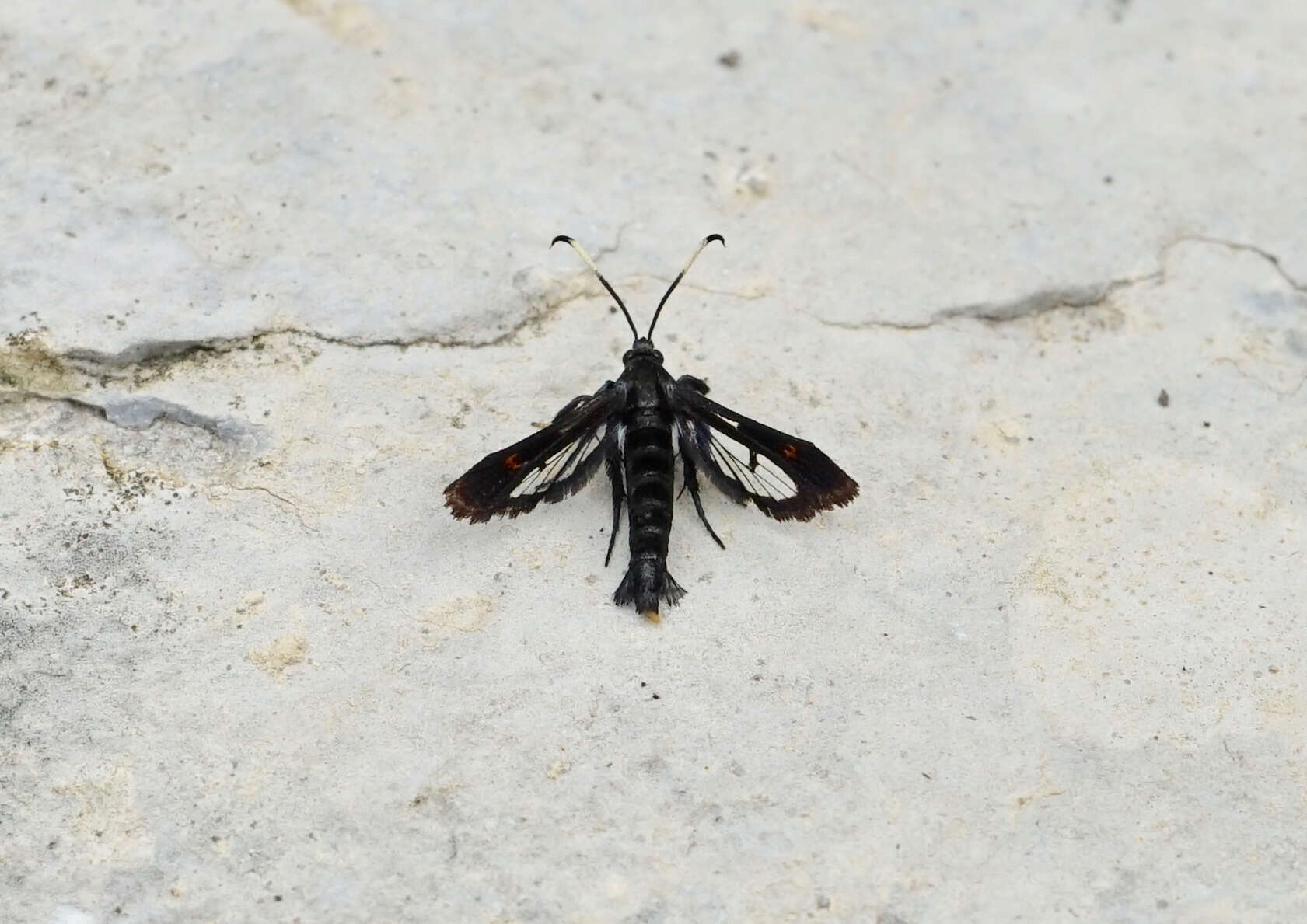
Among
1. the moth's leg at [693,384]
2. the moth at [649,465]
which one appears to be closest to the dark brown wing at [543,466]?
the moth at [649,465]

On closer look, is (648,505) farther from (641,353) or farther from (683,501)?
(641,353)

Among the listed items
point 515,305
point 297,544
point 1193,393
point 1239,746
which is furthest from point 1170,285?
point 297,544

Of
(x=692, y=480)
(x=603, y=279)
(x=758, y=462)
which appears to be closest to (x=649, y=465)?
(x=692, y=480)

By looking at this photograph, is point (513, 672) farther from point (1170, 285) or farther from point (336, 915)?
point (1170, 285)

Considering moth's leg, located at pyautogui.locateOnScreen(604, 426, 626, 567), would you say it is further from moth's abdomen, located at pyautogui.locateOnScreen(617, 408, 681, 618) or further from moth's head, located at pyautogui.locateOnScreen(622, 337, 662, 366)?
moth's head, located at pyautogui.locateOnScreen(622, 337, 662, 366)

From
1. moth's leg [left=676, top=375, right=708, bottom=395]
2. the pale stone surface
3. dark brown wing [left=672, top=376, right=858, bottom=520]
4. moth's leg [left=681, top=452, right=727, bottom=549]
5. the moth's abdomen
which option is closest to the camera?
the pale stone surface

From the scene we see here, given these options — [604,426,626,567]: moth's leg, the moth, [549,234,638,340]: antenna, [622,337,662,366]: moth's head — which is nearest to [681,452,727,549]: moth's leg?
the moth

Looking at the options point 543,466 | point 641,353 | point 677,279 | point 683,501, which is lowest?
point 683,501
